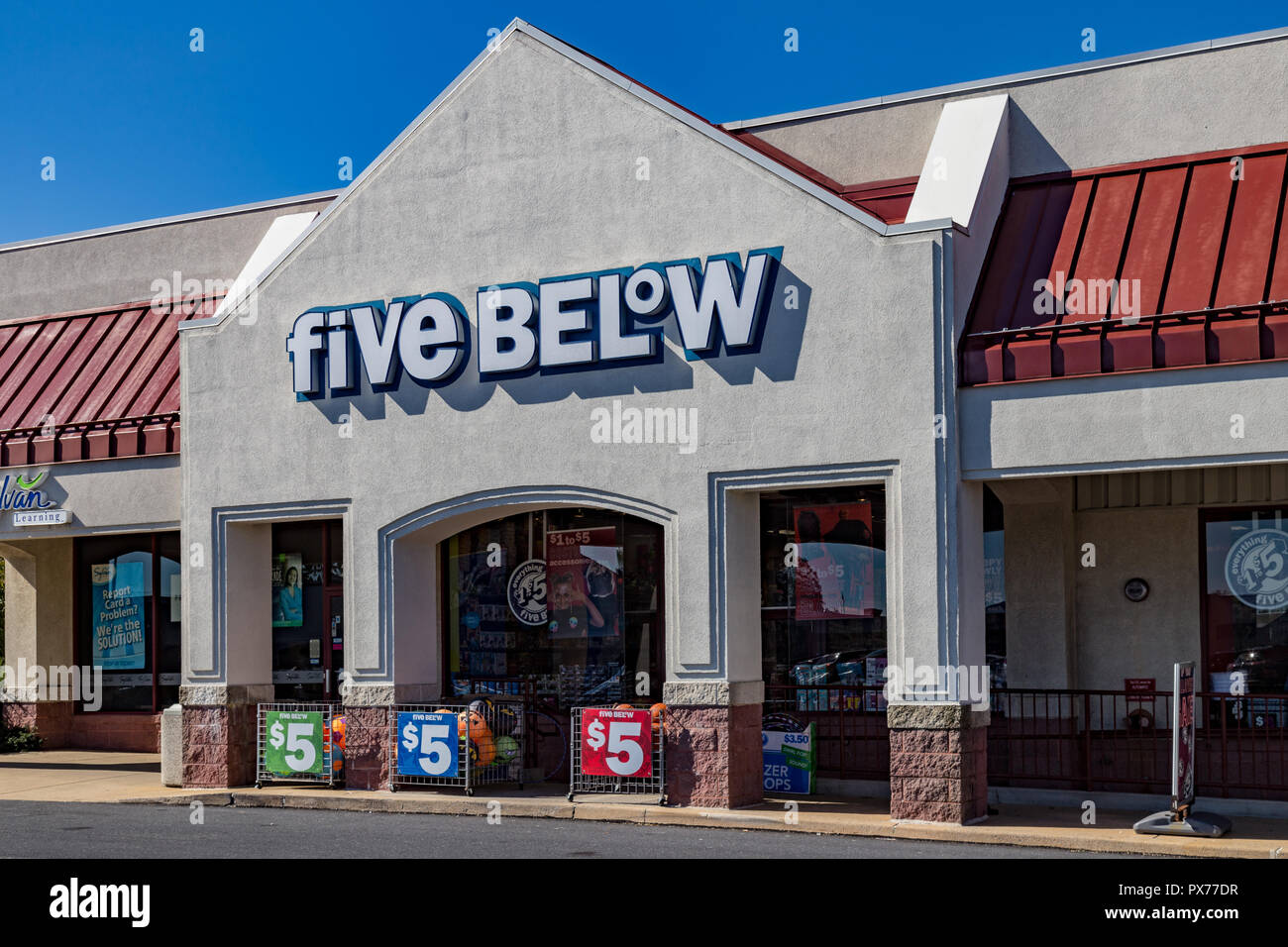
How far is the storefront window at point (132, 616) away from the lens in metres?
23.9

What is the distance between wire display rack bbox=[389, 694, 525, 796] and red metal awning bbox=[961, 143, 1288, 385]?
7217 mm

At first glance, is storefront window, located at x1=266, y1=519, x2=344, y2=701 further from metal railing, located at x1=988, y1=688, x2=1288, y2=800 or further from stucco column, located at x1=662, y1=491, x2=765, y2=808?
metal railing, located at x1=988, y1=688, x2=1288, y2=800

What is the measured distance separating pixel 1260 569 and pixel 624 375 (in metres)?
7.91

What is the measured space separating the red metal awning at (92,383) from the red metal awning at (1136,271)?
11.5 metres

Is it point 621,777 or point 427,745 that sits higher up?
point 427,745

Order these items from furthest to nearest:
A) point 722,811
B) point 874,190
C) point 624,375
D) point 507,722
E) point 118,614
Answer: point 118,614 < point 874,190 < point 507,722 < point 624,375 < point 722,811

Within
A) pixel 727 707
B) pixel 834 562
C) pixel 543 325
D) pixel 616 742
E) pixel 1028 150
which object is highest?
pixel 1028 150

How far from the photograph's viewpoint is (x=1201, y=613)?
709 inches

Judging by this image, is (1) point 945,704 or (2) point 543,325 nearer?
(1) point 945,704

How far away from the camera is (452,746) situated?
17.8 meters

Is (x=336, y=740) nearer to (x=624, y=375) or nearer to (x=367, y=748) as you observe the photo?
(x=367, y=748)

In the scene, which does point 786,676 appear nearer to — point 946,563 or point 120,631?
point 946,563

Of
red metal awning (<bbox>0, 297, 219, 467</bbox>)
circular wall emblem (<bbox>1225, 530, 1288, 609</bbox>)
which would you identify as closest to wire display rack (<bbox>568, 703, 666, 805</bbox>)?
circular wall emblem (<bbox>1225, 530, 1288, 609</bbox>)

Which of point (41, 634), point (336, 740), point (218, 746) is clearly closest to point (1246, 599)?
point (336, 740)
